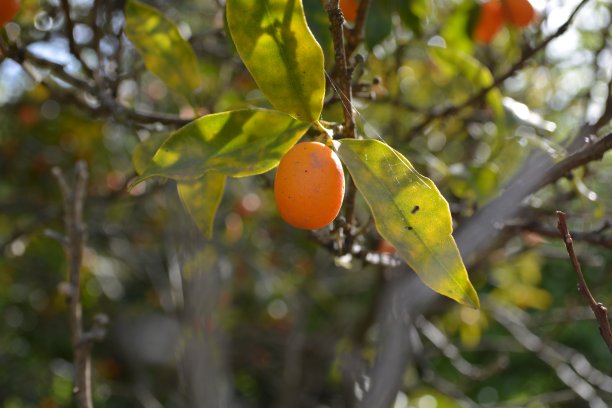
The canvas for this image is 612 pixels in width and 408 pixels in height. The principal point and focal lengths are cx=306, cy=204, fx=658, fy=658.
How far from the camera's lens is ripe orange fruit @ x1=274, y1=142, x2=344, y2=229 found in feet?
2.40

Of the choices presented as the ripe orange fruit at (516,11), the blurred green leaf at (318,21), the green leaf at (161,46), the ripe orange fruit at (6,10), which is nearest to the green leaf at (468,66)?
the ripe orange fruit at (516,11)

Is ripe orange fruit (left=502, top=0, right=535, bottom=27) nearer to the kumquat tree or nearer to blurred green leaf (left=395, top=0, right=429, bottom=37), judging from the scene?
the kumquat tree

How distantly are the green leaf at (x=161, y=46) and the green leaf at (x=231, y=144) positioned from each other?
0.41m

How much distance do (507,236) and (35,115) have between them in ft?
6.37

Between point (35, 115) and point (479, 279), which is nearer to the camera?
point (479, 279)

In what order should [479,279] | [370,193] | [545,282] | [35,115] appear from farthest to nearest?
1. [545,282]
2. [35,115]
3. [479,279]
4. [370,193]

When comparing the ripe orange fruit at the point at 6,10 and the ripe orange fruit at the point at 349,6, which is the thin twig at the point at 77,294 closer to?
the ripe orange fruit at the point at 6,10

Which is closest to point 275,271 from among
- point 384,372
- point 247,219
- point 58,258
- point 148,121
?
point 247,219

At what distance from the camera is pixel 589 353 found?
2.69m

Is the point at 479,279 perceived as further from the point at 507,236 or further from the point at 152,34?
the point at 152,34

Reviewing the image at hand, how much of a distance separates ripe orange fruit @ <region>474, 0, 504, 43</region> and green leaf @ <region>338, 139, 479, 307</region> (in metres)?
0.99

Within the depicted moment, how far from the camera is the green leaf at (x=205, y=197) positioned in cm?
93

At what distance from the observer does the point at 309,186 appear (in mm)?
730

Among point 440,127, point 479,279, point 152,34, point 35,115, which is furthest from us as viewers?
point 35,115
